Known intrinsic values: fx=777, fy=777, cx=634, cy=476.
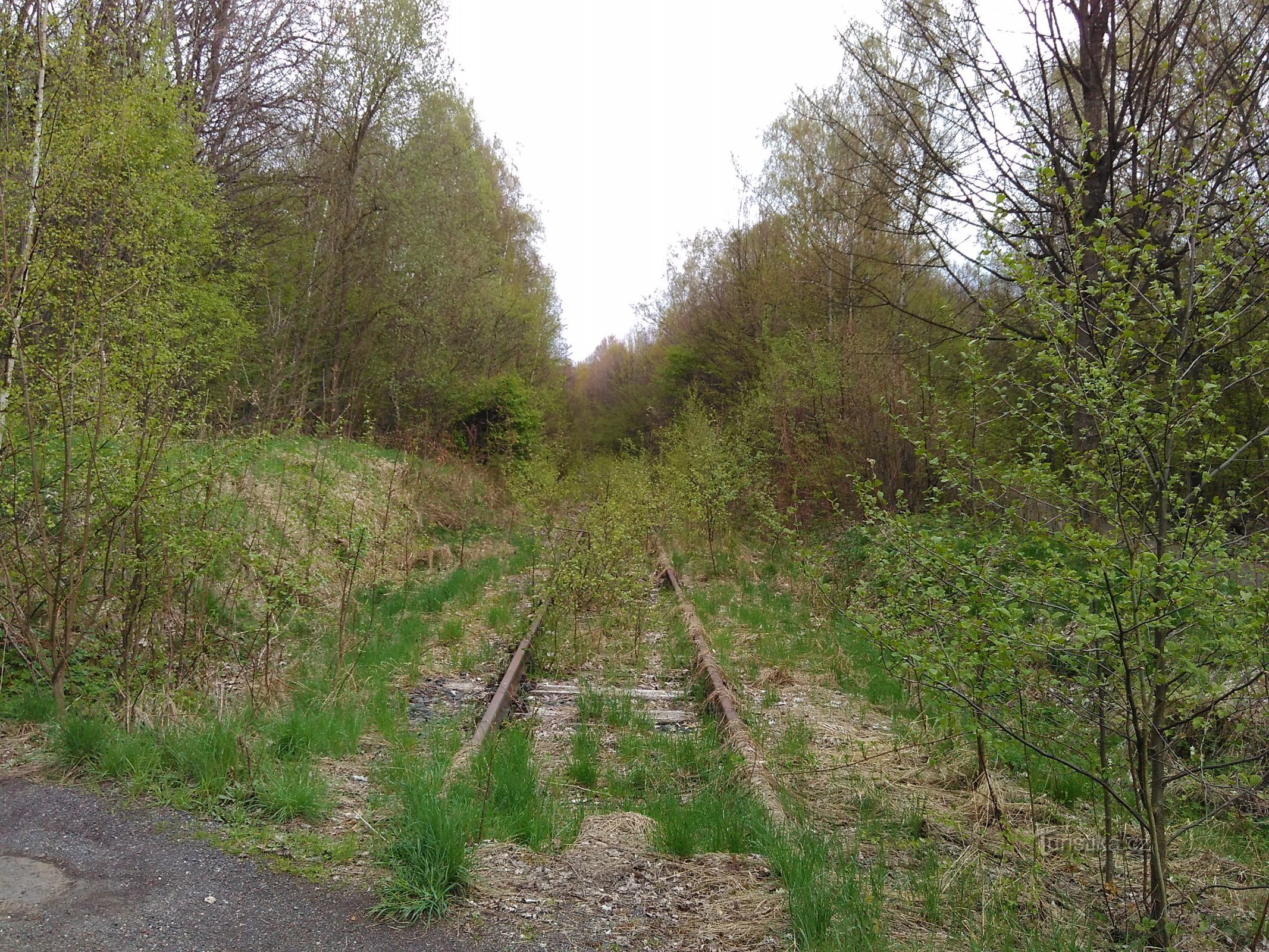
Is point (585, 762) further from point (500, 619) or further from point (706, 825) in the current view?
point (500, 619)

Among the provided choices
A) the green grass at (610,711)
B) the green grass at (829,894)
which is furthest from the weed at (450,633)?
the green grass at (829,894)

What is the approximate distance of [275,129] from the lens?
19500mm

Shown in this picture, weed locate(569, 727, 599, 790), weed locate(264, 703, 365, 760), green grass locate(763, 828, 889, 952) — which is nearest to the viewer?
green grass locate(763, 828, 889, 952)

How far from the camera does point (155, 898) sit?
341 centimetres

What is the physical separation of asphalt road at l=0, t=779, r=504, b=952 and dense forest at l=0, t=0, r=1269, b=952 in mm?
218

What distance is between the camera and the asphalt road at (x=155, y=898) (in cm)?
313

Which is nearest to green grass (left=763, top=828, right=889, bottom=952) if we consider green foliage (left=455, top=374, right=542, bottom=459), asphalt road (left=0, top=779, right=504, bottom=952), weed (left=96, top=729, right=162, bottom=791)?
asphalt road (left=0, top=779, right=504, bottom=952)

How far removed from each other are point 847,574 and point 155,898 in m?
9.60

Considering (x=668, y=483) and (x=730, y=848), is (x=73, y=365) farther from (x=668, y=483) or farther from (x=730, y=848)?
(x=668, y=483)

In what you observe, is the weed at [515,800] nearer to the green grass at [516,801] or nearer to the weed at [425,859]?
the green grass at [516,801]

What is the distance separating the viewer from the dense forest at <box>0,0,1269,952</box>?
329cm

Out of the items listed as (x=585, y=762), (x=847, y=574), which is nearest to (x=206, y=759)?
(x=585, y=762)

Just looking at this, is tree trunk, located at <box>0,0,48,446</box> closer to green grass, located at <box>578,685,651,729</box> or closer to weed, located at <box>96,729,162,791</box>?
weed, located at <box>96,729,162,791</box>

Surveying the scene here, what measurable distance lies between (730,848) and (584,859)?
762mm
